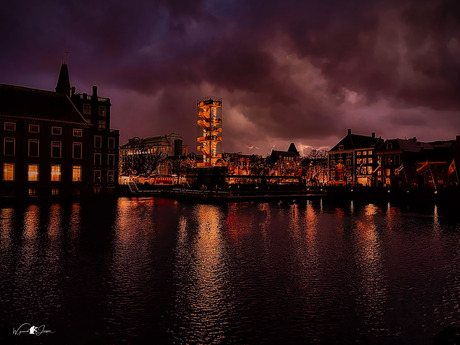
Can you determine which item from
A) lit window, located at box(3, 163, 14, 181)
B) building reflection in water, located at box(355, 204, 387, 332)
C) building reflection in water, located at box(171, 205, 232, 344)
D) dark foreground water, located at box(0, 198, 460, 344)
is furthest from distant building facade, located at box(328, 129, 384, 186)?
building reflection in water, located at box(171, 205, 232, 344)

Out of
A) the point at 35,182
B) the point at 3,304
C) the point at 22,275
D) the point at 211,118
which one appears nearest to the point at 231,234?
the point at 22,275

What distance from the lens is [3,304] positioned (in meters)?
8.23

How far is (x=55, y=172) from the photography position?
182 ft

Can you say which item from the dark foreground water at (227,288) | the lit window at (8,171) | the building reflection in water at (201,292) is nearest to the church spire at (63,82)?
the lit window at (8,171)

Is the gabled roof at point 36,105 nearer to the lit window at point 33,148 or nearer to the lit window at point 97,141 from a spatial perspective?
the lit window at point 33,148

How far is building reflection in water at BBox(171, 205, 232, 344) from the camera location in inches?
273

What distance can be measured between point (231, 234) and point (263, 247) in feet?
12.6

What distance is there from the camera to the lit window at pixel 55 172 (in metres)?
A: 55.0

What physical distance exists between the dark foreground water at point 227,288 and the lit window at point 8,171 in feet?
127

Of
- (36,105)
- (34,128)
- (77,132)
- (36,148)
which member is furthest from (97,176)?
(36,105)

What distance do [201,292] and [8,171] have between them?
2023 inches

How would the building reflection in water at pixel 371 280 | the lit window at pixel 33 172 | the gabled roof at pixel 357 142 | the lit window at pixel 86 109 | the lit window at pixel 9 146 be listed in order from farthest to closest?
1. the gabled roof at pixel 357 142
2. the lit window at pixel 86 109
3. the lit window at pixel 33 172
4. the lit window at pixel 9 146
5. the building reflection in water at pixel 371 280

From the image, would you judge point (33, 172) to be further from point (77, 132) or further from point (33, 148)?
point (77, 132)

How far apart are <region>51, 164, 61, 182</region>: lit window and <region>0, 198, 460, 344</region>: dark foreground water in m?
40.1
